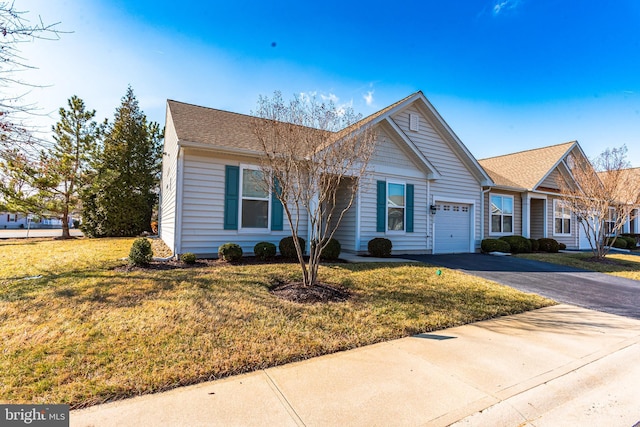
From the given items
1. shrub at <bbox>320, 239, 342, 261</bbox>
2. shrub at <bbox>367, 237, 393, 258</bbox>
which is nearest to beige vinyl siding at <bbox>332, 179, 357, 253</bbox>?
shrub at <bbox>367, 237, 393, 258</bbox>

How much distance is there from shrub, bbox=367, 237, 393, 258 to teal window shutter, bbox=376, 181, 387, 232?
2.97 ft

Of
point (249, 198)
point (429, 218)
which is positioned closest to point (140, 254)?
point (249, 198)

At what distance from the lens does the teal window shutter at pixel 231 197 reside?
353 inches

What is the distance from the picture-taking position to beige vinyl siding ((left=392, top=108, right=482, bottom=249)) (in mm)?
12656

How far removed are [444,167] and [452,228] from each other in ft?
9.13

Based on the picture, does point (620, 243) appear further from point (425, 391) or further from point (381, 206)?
point (425, 391)

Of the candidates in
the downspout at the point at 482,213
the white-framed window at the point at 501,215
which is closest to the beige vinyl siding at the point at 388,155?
the downspout at the point at 482,213

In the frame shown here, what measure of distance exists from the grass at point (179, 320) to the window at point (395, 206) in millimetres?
4370

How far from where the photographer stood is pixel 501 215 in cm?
1545

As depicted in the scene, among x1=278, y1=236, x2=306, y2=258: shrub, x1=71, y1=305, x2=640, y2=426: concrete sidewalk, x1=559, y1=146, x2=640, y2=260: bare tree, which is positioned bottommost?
x1=71, y1=305, x2=640, y2=426: concrete sidewalk

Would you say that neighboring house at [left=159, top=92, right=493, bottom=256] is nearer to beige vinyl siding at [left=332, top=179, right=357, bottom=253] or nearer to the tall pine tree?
beige vinyl siding at [left=332, top=179, right=357, bottom=253]

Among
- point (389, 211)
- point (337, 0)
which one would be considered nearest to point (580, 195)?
point (389, 211)

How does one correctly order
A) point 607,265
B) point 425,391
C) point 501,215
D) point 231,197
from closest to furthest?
point 425,391 < point 231,197 < point 607,265 < point 501,215

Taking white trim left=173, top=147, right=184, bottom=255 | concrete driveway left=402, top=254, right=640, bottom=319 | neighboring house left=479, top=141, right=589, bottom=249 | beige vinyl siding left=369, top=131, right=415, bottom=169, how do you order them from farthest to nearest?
neighboring house left=479, top=141, right=589, bottom=249
beige vinyl siding left=369, top=131, right=415, bottom=169
white trim left=173, top=147, right=184, bottom=255
concrete driveway left=402, top=254, right=640, bottom=319
